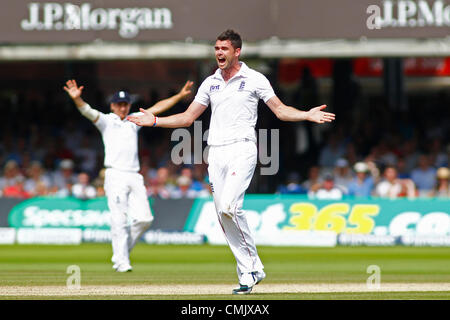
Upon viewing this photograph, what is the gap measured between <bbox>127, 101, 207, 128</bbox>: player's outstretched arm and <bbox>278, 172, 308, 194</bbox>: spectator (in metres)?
10.2

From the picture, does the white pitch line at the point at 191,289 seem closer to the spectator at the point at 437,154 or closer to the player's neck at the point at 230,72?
the player's neck at the point at 230,72

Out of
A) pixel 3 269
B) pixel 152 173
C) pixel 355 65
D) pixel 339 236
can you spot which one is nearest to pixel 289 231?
pixel 339 236

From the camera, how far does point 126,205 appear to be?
1192cm

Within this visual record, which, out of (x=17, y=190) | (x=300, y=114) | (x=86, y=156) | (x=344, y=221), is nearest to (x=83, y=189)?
(x=17, y=190)

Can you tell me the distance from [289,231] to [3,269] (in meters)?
7.01

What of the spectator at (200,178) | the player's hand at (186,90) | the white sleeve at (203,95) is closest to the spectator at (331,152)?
the spectator at (200,178)

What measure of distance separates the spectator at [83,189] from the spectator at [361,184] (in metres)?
4.98

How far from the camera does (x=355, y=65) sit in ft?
89.2

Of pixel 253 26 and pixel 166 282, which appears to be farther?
pixel 253 26

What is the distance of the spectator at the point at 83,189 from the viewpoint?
18.7m

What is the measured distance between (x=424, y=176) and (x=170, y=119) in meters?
12.0

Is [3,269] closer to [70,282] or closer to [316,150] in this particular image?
[70,282]

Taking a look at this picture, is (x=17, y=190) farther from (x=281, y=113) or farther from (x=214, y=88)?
(x=281, y=113)

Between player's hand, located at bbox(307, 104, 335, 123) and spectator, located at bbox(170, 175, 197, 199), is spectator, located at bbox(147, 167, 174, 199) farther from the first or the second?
player's hand, located at bbox(307, 104, 335, 123)
